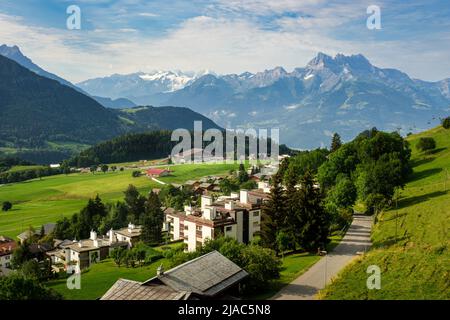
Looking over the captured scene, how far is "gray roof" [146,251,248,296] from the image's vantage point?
25.4m

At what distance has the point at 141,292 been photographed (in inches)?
913

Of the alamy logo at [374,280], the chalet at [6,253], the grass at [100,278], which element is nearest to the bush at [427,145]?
the grass at [100,278]

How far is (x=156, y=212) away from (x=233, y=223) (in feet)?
74.2

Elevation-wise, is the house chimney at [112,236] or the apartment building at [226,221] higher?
the apartment building at [226,221]

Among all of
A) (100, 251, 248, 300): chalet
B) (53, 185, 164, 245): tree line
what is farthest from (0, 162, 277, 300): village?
(53, 185, 164, 245): tree line

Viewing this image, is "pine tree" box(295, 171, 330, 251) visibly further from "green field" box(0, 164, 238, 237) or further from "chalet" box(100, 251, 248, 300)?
"green field" box(0, 164, 238, 237)

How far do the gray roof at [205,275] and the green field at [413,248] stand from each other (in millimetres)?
7304

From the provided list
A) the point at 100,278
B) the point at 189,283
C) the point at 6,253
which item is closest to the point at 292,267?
the point at 189,283

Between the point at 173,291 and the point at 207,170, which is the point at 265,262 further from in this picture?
the point at 207,170

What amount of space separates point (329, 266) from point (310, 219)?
27.2 ft

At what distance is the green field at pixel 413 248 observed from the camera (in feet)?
73.3

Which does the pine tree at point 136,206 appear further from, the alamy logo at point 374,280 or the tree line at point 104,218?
the alamy logo at point 374,280

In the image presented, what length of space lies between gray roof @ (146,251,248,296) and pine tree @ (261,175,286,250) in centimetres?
1572
